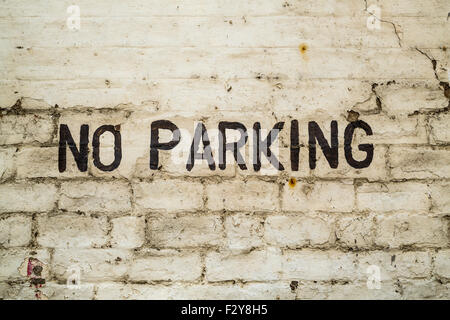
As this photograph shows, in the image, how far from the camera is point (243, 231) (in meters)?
1.94

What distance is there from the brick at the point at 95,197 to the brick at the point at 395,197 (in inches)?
52.8

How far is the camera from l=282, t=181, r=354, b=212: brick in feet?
6.40

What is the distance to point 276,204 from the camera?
6.39 ft

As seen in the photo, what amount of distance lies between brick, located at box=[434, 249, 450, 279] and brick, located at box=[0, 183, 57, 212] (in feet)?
7.18

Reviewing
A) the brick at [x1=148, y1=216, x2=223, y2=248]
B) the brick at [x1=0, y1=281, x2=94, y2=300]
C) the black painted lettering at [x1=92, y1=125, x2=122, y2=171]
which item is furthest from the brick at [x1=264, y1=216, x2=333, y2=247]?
the brick at [x1=0, y1=281, x2=94, y2=300]

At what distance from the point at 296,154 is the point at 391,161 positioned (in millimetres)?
545

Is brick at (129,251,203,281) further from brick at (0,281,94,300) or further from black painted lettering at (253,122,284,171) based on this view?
Result: black painted lettering at (253,122,284,171)

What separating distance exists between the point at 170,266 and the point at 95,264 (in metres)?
0.42

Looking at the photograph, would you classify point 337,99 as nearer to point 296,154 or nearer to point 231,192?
point 296,154

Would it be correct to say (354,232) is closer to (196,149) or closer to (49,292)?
(196,149)

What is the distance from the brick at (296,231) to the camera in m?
1.94

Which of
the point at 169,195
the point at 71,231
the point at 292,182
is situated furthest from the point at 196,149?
the point at 71,231

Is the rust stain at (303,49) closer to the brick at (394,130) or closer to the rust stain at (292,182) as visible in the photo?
the brick at (394,130)
